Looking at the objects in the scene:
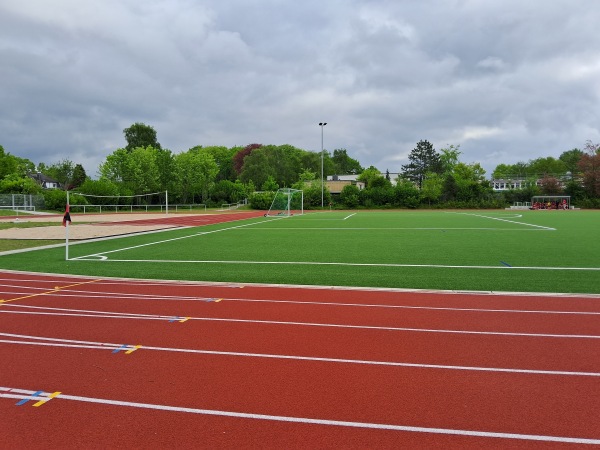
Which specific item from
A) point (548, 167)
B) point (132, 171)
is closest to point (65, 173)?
point (132, 171)

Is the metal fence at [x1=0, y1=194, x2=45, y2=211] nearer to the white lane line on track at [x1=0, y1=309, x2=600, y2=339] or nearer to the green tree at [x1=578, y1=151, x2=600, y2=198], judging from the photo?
the white lane line on track at [x1=0, y1=309, x2=600, y2=339]

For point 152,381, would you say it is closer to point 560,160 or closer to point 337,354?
point 337,354

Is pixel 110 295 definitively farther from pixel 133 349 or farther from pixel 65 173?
pixel 65 173

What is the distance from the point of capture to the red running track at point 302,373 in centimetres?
346

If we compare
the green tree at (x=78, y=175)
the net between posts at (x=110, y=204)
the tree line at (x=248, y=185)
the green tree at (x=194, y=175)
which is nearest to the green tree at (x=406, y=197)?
the tree line at (x=248, y=185)

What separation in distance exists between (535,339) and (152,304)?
601cm

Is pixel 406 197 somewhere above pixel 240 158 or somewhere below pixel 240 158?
below

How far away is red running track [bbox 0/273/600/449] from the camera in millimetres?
3461

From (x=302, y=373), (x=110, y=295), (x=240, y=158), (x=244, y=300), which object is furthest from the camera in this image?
(x=240, y=158)

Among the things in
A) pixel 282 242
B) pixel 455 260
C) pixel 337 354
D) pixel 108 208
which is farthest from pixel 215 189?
pixel 337 354

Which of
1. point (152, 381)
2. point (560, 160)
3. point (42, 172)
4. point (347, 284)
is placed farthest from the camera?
point (560, 160)

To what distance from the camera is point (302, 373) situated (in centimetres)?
462

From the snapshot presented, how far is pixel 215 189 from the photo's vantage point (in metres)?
76.6

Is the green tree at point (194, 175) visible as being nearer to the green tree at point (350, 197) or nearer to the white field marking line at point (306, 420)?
the green tree at point (350, 197)
